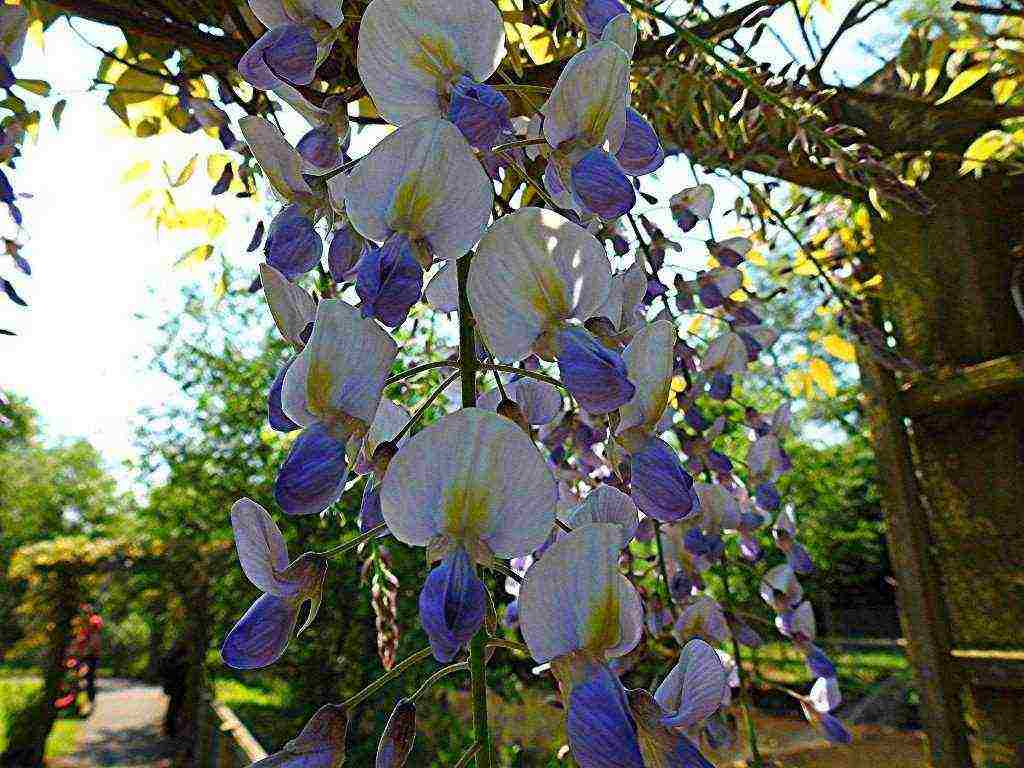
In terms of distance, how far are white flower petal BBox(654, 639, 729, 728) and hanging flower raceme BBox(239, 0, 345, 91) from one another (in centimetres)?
41

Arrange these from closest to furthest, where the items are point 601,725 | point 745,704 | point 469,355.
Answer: point 601,725 < point 469,355 < point 745,704

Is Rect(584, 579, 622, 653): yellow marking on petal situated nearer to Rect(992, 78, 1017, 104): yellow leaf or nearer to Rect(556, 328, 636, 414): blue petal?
Rect(556, 328, 636, 414): blue petal

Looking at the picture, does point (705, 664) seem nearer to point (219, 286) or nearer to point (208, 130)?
point (208, 130)

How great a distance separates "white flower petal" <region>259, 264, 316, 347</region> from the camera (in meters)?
0.48

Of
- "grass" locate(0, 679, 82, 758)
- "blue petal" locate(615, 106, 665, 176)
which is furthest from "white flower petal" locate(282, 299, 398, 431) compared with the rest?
"grass" locate(0, 679, 82, 758)

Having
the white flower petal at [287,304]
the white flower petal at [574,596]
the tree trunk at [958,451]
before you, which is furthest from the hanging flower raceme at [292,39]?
the tree trunk at [958,451]

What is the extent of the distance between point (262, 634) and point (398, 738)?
92 millimetres

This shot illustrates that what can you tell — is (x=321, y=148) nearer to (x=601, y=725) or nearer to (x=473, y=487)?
(x=473, y=487)

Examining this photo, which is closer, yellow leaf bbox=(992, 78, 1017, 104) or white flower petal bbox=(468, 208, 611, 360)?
white flower petal bbox=(468, 208, 611, 360)

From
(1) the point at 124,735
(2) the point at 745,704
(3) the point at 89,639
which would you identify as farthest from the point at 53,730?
(2) the point at 745,704

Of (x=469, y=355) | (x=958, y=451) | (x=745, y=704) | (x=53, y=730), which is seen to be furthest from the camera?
(x=53, y=730)

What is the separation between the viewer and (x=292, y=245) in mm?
524

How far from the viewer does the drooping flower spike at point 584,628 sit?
354mm

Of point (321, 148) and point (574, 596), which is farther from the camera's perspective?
point (321, 148)
